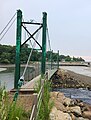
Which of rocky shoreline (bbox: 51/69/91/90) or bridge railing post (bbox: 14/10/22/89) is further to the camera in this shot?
rocky shoreline (bbox: 51/69/91/90)

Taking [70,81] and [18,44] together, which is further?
[70,81]

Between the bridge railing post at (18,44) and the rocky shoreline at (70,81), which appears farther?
the rocky shoreline at (70,81)

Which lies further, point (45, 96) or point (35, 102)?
point (45, 96)

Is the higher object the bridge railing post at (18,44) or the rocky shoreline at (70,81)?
the bridge railing post at (18,44)

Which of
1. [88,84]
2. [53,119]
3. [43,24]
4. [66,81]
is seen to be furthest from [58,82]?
[53,119]

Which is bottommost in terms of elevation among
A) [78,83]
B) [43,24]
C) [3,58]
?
[78,83]

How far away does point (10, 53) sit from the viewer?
28859mm

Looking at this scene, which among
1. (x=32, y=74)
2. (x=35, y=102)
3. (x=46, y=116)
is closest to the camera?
(x=35, y=102)

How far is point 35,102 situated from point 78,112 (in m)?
8.59

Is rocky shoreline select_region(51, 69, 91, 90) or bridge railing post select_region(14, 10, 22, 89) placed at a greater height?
bridge railing post select_region(14, 10, 22, 89)

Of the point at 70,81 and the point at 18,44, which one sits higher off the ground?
the point at 18,44

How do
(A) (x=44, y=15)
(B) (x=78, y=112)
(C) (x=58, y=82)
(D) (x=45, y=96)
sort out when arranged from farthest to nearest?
(C) (x=58, y=82) < (A) (x=44, y=15) < (B) (x=78, y=112) < (D) (x=45, y=96)

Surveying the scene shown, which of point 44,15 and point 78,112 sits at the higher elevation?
point 44,15

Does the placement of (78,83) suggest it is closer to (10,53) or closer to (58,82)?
(58,82)
